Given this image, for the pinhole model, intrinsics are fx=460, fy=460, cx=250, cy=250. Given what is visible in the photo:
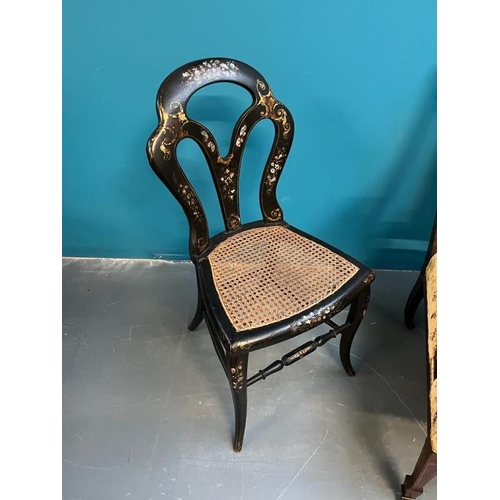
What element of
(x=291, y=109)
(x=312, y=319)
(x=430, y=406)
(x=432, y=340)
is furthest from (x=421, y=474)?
(x=291, y=109)

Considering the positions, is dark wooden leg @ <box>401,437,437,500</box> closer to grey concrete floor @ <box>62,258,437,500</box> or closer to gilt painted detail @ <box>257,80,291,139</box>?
grey concrete floor @ <box>62,258,437,500</box>

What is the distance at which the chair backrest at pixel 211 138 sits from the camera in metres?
1.06

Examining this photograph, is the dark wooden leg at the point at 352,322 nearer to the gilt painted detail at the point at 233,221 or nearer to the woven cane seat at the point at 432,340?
the woven cane seat at the point at 432,340

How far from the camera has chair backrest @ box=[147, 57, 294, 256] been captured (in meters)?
1.06

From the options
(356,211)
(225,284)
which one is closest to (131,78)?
(225,284)

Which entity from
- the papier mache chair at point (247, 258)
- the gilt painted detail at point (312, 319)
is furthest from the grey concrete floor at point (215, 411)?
the gilt painted detail at point (312, 319)

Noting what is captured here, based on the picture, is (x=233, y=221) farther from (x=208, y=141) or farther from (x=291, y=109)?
(x=291, y=109)

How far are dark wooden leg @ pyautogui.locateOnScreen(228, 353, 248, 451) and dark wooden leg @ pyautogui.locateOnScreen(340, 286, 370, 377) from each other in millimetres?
358

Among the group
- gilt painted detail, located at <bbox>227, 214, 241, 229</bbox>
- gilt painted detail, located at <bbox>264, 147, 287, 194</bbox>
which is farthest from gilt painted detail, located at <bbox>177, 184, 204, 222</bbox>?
gilt painted detail, located at <bbox>264, 147, 287, 194</bbox>

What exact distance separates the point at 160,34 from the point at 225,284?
2.42 ft

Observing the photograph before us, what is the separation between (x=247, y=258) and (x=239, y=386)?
13.2 inches

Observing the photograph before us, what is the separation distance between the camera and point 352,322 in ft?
4.24

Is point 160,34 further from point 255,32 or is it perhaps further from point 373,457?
point 373,457

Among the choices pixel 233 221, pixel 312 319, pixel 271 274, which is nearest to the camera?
pixel 312 319
